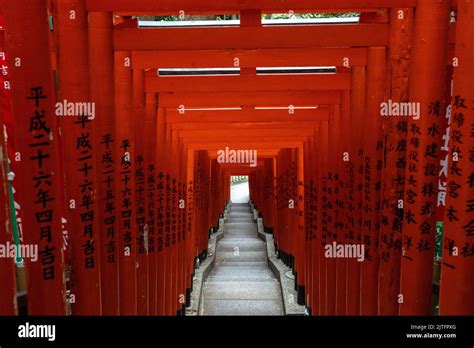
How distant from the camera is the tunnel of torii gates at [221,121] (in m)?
4.15

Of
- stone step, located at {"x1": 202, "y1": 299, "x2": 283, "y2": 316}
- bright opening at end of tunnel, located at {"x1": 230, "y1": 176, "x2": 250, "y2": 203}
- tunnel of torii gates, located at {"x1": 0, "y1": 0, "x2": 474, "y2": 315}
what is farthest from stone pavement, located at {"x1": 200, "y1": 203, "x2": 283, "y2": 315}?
bright opening at end of tunnel, located at {"x1": 230, "y1": 176, "x2": 250, "y2": 203}

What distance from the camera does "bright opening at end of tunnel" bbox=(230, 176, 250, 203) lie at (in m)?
56.8

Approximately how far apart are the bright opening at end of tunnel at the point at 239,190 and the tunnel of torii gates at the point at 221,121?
4510cm

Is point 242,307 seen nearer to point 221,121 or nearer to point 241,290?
point 241,290

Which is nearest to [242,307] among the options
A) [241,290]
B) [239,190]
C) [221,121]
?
[241,290]

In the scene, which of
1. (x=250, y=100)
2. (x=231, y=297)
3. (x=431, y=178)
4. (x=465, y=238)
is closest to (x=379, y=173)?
(x=431, y=178)

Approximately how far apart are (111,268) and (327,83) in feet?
14.9

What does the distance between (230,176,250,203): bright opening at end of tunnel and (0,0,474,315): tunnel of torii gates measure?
4510cm

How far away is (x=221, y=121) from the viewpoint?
11.6 m

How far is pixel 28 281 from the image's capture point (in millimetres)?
4203

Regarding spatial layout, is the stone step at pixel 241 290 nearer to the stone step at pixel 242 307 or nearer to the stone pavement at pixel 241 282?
the stone pavement at pixel 241 282

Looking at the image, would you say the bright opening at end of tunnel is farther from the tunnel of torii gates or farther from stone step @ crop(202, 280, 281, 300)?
the tunnel of torii gates

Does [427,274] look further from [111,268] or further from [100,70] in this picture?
[100,70]

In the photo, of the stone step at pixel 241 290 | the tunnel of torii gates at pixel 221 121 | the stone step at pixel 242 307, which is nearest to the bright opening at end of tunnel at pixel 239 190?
the stone step at pixel 241 290
